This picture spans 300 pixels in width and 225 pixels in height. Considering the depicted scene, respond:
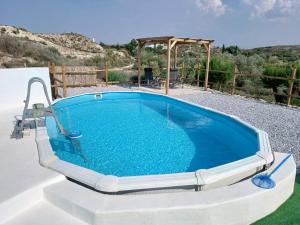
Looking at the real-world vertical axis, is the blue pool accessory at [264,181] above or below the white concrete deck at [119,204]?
above

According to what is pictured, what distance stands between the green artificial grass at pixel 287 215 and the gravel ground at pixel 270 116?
3.72 ft

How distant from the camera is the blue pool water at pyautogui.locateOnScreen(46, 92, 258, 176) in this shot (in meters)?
4.57

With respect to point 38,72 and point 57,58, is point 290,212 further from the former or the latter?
point 57,58

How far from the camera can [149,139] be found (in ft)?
19.0

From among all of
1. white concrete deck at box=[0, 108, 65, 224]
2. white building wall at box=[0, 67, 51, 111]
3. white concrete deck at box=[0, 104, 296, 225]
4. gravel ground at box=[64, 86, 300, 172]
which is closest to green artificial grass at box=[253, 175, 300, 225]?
white concrete deck at box=[0, 104, 296, 225]

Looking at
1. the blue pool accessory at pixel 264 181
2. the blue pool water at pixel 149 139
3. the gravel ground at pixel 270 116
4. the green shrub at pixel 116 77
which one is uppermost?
the green shrub at pixel 116 77

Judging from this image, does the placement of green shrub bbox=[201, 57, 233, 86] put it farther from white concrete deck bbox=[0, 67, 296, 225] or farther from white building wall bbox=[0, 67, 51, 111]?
white concrete deck bbox=[0, 67, 296, 225]

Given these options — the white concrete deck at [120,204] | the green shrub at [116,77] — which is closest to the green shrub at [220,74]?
the green shrub at [116,77]

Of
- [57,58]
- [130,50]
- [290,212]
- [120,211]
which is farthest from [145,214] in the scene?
[130,50]

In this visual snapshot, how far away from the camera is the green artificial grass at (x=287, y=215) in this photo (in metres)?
2.73

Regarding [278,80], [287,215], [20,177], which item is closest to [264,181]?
[287,215]

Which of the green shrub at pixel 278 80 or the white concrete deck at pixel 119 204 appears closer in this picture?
the white concrete deck at pixel 119 204

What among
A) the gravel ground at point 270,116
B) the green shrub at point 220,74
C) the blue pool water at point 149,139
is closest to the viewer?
the blue pool water at point 149,139

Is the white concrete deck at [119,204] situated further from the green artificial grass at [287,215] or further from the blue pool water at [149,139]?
the blue pool water at [149,139]
